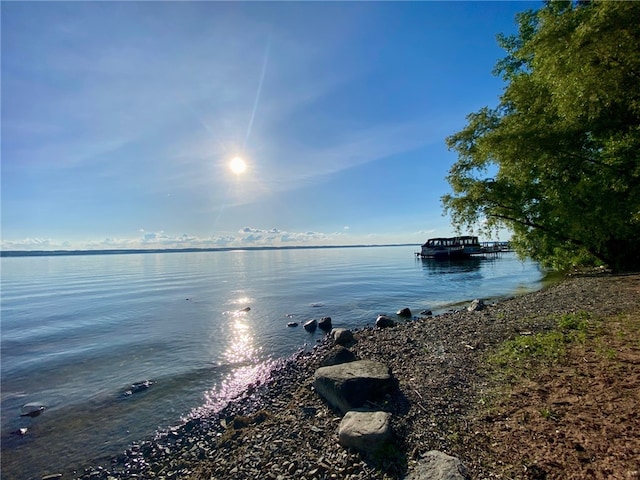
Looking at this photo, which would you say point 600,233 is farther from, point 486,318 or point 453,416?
point 453,416

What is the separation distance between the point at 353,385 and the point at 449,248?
6791cm

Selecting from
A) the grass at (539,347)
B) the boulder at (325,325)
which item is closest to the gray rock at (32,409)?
the boulder at (325,325)

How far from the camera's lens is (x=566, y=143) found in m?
12.2

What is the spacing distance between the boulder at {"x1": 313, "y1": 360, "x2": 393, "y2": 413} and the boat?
6631 centimetres

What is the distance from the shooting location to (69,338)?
16.9 meters

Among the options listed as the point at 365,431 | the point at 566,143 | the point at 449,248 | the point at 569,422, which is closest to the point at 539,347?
the point at 569,422

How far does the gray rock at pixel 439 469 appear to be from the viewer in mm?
3796

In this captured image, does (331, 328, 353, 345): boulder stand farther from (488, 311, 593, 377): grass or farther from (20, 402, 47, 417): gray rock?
(20, 402, 47, 417): gray rock

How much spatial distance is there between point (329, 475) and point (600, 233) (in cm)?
1996

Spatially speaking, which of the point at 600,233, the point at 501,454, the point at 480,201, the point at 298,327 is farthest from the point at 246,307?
the point at 600,233

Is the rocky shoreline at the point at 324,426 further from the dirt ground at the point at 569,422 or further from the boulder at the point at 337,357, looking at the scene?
the boulder at the point at 337,357

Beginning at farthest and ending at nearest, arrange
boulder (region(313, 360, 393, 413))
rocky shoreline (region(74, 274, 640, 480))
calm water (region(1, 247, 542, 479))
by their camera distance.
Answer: calm water (region(1, 247, 542, 479)) → boulder (region(313, 360, 393, 413)) → rocky shoreline (region(74, 274, 640, 480))

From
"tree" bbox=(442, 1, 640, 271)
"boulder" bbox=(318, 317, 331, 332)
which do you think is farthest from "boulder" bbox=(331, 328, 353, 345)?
"tree" bbox=(442, 1, 640, 271)

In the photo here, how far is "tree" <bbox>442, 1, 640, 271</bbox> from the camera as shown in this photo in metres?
7.53
